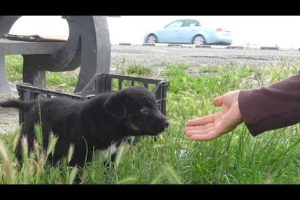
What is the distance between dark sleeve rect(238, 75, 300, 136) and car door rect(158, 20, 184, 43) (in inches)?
830

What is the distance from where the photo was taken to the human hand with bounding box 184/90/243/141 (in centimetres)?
198

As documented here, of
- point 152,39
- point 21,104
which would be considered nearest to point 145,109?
point 21,104

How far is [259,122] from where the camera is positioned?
71.9 inches

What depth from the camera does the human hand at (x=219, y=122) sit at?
198cm

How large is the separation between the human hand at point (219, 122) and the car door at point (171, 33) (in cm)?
2072

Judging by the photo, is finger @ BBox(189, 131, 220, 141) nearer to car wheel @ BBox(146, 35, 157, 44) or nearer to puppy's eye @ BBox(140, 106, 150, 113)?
puppy's eye @ BBox(140, 106, 150, 113)

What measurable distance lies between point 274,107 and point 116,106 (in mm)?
977

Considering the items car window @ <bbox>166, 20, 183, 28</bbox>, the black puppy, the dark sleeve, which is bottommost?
the black puppy

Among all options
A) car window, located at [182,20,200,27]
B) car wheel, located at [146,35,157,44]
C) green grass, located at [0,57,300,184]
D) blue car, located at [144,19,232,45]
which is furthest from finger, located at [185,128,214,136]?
car wheel, located at [146,35,157,44]

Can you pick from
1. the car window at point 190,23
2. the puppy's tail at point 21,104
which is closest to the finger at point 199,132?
the puppy's tail at point 21,104
